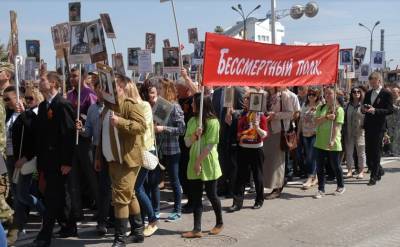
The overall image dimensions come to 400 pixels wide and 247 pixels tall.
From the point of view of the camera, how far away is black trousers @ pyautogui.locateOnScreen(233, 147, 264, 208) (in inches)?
313

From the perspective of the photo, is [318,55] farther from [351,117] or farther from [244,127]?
[351,117]

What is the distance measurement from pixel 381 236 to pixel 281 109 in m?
2.89

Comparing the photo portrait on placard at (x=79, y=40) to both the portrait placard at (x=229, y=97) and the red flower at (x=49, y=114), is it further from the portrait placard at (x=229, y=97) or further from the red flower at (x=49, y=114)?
the portrait placard at (x=229, y=97)

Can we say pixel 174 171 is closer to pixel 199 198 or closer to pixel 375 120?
pixel 199 198

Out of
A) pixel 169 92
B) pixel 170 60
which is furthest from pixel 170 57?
pixel 169 92

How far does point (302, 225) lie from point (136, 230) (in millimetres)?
2145

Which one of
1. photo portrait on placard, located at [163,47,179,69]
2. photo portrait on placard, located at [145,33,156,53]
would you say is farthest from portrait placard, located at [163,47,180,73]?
photo portrait on placard, located at [145,33,156,53]

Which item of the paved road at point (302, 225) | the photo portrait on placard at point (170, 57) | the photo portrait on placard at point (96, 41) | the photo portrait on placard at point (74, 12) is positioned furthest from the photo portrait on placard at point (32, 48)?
the paved road at point (302, 225)

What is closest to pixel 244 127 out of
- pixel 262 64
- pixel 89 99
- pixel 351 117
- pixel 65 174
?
pixel 262 64

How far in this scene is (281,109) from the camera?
28.8 ft

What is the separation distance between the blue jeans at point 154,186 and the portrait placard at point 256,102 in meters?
1.70

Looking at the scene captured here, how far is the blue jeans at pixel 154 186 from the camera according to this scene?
7023 mm

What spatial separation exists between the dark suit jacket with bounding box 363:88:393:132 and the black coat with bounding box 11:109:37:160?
614 centimetres

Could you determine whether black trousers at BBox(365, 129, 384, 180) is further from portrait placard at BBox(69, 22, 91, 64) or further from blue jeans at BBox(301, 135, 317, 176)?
portrait placard at BBox(69, 22, 91, 64)
